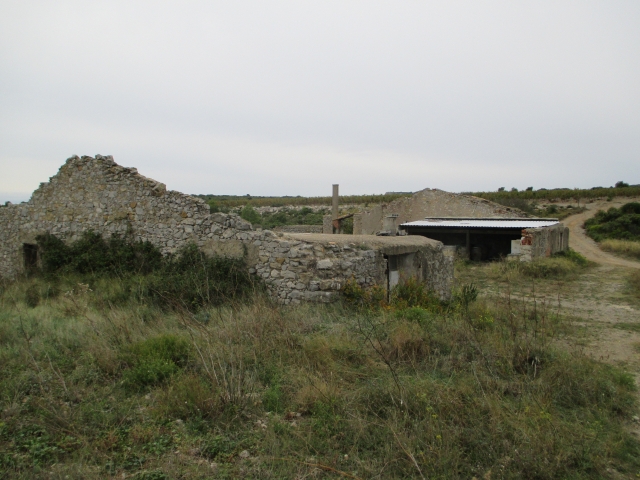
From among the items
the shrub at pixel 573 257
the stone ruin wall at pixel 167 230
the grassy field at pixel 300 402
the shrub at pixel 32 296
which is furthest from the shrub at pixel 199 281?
the shrub at pixel 573 257

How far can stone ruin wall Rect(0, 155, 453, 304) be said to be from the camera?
8.20 m

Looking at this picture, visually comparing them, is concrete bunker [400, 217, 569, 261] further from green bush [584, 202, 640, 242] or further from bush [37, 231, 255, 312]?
bush [37, 231, 255, 312]

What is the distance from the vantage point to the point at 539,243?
17469 mm

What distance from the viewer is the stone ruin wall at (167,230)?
820 cm

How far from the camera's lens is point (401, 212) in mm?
26344

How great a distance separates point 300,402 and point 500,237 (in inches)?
745

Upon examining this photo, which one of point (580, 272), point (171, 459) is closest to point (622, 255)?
point (580, 272)

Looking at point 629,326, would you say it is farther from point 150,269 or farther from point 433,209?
point 433,209

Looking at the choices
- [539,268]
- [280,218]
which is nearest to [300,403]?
[539,268]

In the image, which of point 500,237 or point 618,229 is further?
point 618,229

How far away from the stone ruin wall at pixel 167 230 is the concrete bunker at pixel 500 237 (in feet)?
22.7

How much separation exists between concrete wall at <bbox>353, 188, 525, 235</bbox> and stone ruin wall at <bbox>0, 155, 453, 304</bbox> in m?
12.8

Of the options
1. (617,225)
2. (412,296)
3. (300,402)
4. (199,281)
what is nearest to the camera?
(300,402)

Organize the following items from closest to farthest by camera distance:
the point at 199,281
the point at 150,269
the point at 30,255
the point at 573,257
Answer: the point at 199,281
the point at 150,269
the point at 30,255
the point at 573,257
